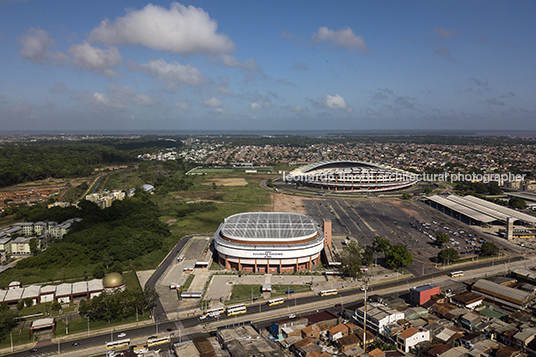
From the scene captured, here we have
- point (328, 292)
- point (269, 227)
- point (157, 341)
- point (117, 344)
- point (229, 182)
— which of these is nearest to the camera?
point (117, 344)

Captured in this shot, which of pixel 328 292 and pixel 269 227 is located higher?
pixel 269 227

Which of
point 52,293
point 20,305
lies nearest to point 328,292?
point 52,293

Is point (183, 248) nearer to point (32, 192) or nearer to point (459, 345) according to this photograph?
point (459, 345)

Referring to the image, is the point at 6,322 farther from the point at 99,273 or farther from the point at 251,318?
the point at 251,318

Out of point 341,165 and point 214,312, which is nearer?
point 214,312

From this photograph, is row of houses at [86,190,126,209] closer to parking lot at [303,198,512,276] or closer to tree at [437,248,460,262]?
parking lot at [303,198,512,276]

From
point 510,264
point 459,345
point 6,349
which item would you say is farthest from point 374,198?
point 6,349
